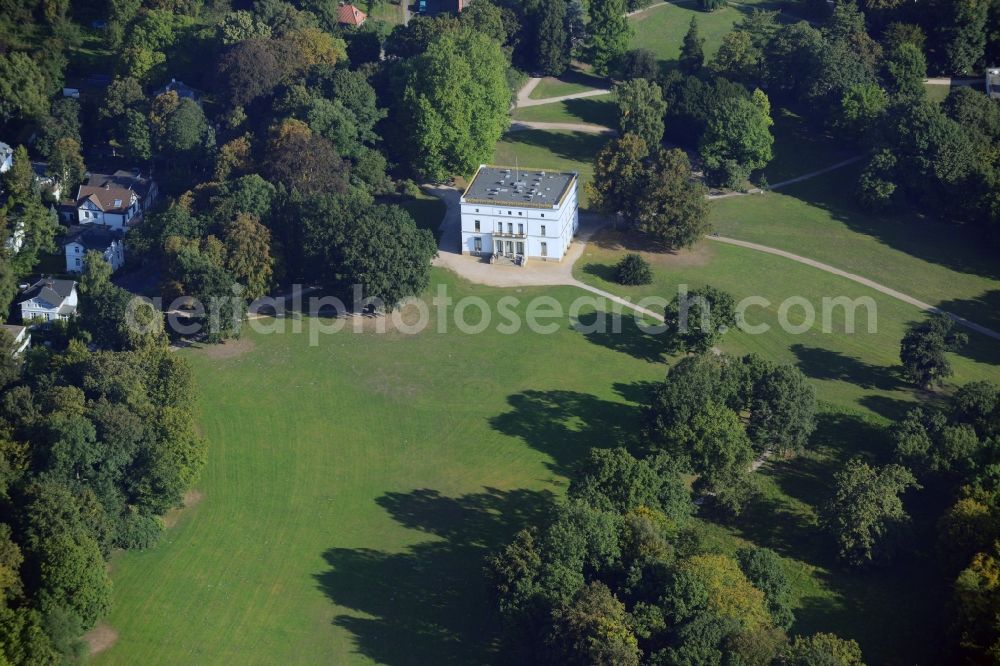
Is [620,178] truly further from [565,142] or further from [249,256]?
[249,256]

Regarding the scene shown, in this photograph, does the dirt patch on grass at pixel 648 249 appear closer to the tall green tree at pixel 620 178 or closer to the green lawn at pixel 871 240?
the tall green tree at pixel 620 178

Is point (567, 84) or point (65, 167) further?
point (567, 84)

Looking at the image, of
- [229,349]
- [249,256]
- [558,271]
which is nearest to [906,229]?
[558,271]

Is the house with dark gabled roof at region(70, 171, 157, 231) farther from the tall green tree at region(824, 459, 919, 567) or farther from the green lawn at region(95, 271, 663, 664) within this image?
the tall green tree at region(824, 459, 919, 567)

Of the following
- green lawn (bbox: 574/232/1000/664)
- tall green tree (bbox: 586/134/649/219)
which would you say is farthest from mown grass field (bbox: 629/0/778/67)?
green lawn (bbox: 574/232/1000/664)

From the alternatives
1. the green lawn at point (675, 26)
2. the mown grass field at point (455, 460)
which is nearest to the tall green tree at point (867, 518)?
the mown grass field at point (455, 460)

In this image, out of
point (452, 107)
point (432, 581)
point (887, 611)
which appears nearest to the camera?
point (887, 611)

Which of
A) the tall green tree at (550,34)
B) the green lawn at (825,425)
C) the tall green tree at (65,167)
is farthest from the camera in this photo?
the tall green tree at (550,34)
